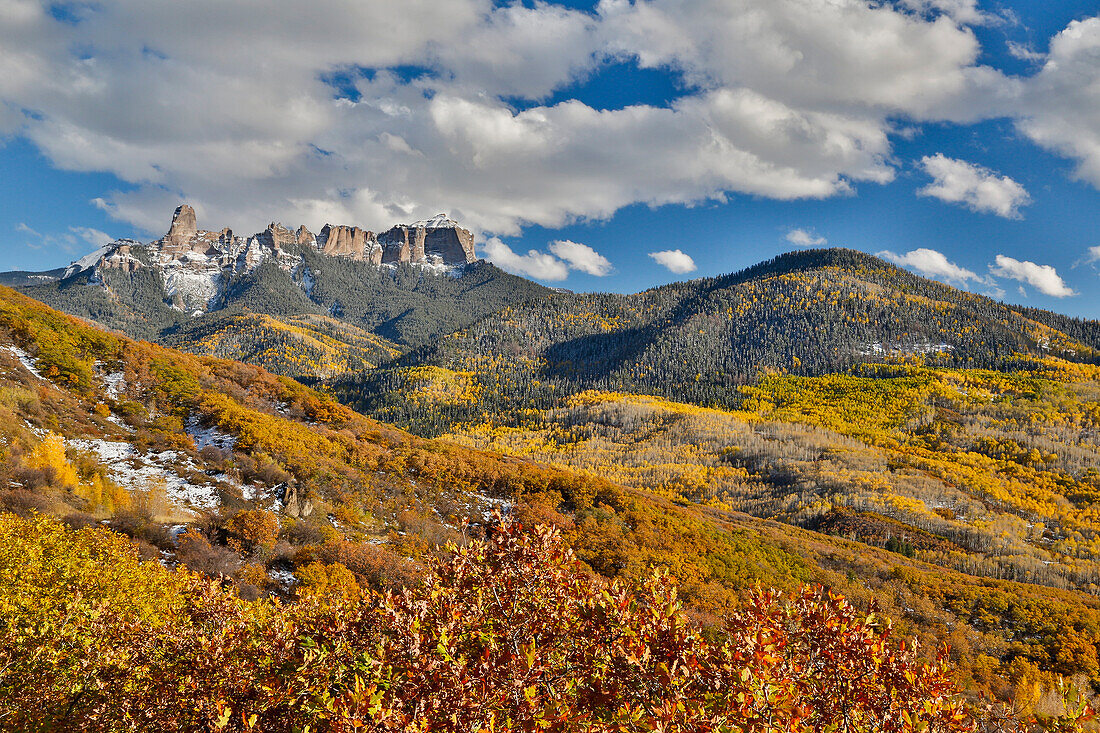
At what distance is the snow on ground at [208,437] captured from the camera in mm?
32719

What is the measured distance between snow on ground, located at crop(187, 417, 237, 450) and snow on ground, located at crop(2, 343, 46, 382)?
9.89 meters

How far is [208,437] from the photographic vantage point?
111 ft

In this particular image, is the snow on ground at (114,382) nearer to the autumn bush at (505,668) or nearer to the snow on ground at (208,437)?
the snow on ground at (208,437)

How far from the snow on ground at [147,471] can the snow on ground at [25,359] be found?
1095 cm

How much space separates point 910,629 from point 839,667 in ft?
118

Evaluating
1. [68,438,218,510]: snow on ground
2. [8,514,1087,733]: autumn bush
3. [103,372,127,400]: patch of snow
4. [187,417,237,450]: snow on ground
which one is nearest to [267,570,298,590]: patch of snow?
[68,438,218,510]: snow on ground

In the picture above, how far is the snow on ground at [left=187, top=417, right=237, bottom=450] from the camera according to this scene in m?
32.7

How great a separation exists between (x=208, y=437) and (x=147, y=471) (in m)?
6.15

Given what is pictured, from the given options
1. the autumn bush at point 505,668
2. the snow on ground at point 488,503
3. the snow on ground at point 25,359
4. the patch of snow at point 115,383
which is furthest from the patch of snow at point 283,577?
the snow on ground at point 25,359

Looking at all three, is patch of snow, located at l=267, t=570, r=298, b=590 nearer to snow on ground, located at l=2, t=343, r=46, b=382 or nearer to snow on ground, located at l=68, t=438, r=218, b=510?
snow on ground, located at l=68, t=438, r=218, b=510

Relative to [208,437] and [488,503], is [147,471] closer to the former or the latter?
[208,437]

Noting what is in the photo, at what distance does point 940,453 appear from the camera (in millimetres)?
152125

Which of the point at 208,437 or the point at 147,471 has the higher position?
the point at 208,437

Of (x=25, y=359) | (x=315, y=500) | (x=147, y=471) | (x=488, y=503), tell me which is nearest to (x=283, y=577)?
(x=315, y=500)
